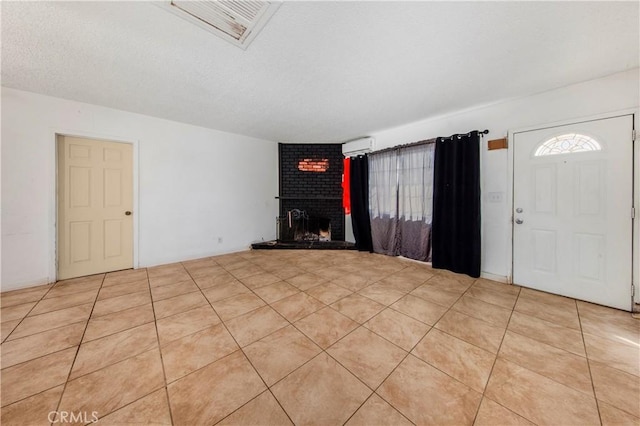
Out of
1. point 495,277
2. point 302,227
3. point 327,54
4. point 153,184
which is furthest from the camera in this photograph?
point 302,227

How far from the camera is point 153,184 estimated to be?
3.58 metres

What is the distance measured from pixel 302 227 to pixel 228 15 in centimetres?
410

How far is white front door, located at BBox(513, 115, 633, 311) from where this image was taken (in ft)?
7.25

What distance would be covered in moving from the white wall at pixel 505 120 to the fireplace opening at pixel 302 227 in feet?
9.32

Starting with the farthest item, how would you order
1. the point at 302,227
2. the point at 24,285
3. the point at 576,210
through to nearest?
the point at 302,227
the point at 24,285
the point at 576,210

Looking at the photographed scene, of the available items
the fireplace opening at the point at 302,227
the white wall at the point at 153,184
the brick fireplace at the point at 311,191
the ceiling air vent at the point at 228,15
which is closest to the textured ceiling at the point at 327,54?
the ceiling air vent at the point at 228,15

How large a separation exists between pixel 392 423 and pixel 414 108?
3.49 metres

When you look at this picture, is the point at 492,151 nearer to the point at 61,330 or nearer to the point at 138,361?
the point at 138,361

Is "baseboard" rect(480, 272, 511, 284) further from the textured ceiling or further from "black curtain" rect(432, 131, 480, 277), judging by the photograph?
the textured ceiling

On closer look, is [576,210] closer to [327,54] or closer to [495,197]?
[495,197]

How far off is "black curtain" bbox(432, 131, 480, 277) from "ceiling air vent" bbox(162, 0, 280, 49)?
2.93 meters

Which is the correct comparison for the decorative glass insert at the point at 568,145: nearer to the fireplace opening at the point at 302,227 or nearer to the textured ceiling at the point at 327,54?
the textured ceiling at the point at 327,54

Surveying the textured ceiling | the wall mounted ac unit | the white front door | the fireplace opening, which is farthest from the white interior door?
the white front door

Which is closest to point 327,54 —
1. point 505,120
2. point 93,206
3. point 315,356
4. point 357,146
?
point 315,356
